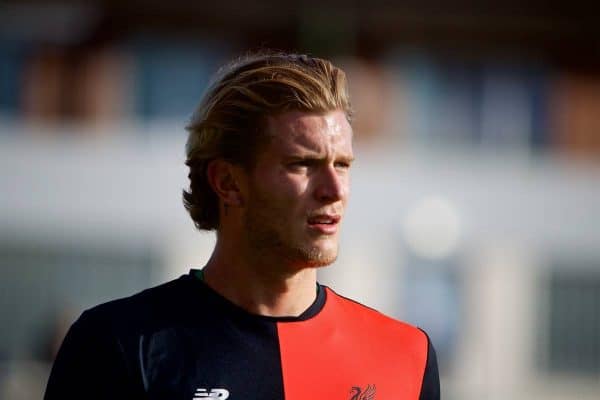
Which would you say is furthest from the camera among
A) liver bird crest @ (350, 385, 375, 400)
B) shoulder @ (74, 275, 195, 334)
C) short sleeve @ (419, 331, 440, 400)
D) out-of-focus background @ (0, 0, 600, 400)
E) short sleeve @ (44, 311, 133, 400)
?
out-of-focus background @ (0, 0, 600, 400)

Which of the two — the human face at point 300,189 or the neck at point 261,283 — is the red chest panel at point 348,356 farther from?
the human face at point 300,189

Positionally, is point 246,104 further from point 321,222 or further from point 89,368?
point 89,368

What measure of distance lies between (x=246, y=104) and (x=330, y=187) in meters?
0.35

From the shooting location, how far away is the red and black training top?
139 inches

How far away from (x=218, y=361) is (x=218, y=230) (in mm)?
458

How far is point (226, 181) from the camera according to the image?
389 cm

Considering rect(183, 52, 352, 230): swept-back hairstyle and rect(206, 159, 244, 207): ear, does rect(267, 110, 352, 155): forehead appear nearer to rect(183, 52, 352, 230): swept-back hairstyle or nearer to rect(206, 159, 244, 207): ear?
rect(183, 52, 352, 230): swept-back hairstyle

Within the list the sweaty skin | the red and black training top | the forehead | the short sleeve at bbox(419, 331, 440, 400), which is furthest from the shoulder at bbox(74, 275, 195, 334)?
the short sleeve at bbox(419, 331, 440, 400)

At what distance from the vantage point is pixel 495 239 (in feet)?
72.8

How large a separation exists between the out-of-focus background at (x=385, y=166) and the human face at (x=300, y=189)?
57.4 feet

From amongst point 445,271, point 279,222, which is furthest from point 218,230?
point 445,271

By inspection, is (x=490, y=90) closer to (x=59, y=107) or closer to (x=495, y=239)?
(x=495, y=239)

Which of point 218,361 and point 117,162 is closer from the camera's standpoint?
point 218,361

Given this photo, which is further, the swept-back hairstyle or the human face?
the swept-back hairstyle
